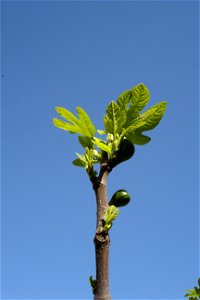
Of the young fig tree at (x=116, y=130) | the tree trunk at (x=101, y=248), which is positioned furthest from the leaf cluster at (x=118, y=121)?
the tree trunk at (x=101, y=248)

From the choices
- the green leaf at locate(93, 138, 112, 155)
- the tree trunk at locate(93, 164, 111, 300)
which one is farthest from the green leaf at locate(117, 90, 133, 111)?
the tree trunk at locate(93, 164, 111, 300)

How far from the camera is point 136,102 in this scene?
2.19 metres

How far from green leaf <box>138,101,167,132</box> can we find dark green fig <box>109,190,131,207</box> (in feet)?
1.29

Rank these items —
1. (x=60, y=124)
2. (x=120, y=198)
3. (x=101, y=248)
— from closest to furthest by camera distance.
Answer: (x=101, y=248) < (x=120, y=198) < (x=60, y=124)

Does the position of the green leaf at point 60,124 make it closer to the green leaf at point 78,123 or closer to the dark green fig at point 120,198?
the green leaf at point 78,123

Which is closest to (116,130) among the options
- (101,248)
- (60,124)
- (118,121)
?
(118,121)

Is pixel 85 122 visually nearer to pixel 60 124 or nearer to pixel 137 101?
pixel 60 124

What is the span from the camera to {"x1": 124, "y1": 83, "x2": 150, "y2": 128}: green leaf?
2.17 meters

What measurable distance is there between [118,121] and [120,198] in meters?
0.41

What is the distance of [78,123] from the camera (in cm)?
217

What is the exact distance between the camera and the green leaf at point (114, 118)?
216 centimetres

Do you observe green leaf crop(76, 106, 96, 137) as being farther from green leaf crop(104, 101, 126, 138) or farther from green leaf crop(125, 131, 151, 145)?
green leaf crop(125, 131, 151, 145)

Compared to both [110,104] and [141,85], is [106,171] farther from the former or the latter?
[141,85]

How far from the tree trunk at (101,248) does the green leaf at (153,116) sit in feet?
1.35
